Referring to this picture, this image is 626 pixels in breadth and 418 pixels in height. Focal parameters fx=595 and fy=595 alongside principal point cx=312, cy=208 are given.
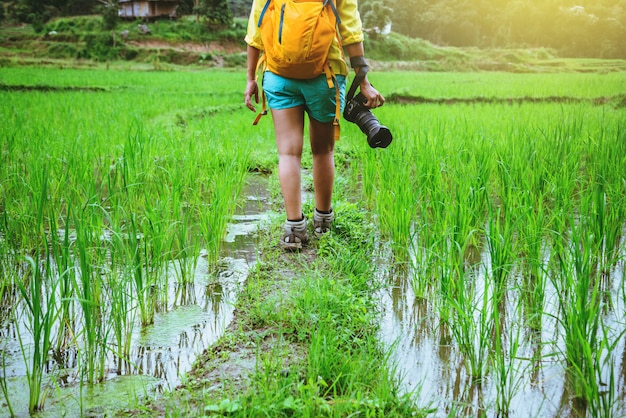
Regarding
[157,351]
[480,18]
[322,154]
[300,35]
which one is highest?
[480,18]

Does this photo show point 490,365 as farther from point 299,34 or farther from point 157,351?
point 299,34

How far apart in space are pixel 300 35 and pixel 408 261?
0.90 meters

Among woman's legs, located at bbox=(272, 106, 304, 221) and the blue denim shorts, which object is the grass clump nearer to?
woman's legs, located at bbox=(272, 106, 304, 221)

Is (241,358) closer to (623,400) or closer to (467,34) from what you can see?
(623,400)

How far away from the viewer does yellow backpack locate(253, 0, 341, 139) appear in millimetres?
2012

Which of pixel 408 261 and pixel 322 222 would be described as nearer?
pixel 408 261

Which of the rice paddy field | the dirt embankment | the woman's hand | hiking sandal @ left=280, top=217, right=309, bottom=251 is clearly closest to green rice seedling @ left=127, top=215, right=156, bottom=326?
the rice paddy field

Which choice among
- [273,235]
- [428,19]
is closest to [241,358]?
[273,235]

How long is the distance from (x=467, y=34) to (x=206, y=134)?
285 inches

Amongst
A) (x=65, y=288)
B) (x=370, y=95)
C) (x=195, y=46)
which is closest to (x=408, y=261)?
(x=370, y=95)

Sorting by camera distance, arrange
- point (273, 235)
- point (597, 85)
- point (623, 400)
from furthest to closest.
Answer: point (597, 85) → point (273, 235) → point (623, 400)

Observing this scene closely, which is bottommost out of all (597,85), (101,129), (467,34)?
(101,129)

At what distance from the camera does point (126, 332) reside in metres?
1.54

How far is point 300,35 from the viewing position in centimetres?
202
